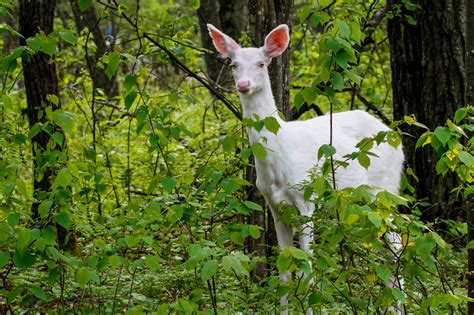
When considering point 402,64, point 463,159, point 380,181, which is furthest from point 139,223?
point 402,64

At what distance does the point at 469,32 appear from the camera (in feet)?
16.2

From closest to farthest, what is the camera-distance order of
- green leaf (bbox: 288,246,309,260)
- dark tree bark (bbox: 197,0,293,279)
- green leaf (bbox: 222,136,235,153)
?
green leaf (bbox: 288,246,309,260) < green leaf (bbox: 222,136,235,153) < dark tree bark (bbox: 197,0,293,279)

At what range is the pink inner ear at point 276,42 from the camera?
19.7ft

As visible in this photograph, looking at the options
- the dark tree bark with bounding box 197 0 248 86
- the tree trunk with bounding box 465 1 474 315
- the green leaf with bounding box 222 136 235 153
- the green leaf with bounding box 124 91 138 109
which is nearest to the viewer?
the green leaf with bounding box 222 136 235 153

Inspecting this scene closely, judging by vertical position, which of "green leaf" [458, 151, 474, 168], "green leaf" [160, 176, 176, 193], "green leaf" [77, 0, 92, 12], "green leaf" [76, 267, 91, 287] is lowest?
"green leaf" [76, 267, 91, 287]

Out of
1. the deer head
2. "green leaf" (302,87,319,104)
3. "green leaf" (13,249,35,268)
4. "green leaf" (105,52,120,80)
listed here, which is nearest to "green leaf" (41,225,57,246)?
Answer: "green leaf" (13,249,35,268)

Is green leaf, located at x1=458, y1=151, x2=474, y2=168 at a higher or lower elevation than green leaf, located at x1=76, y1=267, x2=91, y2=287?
higher

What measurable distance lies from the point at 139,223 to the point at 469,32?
236cm

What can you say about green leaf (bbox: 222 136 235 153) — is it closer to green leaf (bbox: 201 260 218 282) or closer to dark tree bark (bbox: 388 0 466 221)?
green leaf (bbox: 201 260 218 282)

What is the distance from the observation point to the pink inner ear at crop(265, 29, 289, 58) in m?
6.02

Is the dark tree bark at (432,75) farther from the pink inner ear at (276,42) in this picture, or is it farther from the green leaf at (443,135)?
the green leaf at (443,135)

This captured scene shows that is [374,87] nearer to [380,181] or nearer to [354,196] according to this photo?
[380,181]

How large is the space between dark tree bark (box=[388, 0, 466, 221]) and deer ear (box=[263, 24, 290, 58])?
2.59 m

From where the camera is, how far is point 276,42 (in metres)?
6.09
